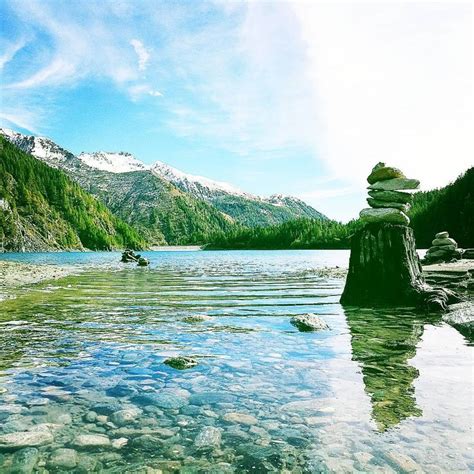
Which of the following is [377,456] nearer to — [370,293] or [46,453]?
[46,453]

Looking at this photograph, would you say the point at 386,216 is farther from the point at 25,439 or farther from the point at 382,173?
the point at 25,439

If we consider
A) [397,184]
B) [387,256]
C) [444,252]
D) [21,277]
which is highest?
[397,184]

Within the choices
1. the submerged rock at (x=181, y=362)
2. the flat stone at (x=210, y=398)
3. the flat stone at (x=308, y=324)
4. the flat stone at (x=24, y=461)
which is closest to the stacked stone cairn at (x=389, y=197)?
the flat stone at (x=308, y=324)

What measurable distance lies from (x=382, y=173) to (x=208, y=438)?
1872 centimetres

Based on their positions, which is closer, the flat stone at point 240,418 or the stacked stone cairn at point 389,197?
the flat stone at point 240,418

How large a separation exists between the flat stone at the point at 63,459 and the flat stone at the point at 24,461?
20cm

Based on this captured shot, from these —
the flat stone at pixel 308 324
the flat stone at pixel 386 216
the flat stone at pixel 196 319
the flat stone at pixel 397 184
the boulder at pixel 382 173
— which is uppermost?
the boulder at pixel 382 173

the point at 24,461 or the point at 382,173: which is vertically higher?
the point at 382,173

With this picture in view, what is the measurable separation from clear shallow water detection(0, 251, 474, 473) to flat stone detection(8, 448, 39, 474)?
36 mm

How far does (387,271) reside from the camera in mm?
20297

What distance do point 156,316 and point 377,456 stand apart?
13.3 metres

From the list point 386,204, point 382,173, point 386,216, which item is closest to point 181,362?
point 386,216

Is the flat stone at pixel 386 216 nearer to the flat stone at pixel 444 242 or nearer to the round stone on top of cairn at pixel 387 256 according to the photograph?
the round stone on top of cairn at pixel 387 256

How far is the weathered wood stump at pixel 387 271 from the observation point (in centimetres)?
1977
